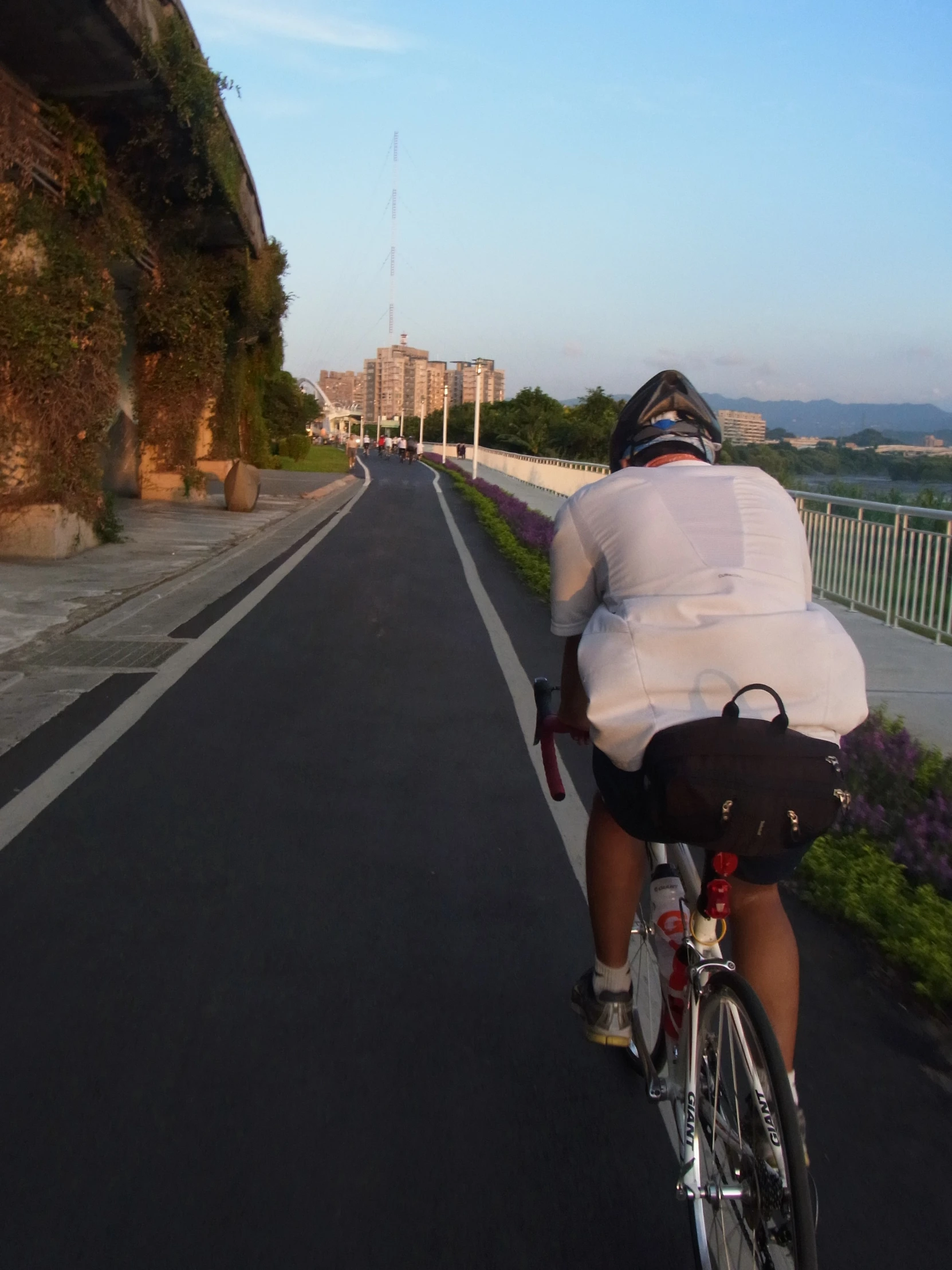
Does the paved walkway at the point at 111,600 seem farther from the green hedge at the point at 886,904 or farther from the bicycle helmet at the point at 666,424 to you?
the bicycle helmet at the point at 666,424

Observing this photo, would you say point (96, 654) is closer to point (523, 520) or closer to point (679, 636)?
point (679, 636)

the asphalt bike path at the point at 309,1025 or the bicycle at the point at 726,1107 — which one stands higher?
the bicycle at the point at 726,1107

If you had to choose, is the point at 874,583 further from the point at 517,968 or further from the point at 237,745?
the point at 517,968

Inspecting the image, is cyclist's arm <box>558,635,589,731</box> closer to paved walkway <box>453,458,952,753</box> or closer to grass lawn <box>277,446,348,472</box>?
paved walkway <box>453,458,952,753</box>

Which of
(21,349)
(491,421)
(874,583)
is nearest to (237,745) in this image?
(874,583)

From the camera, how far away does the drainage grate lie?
348 inches

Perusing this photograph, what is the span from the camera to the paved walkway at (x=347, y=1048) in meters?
2.69

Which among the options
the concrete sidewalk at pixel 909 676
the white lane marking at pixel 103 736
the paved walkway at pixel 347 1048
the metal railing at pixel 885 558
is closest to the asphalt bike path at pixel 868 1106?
the paved walkway at pixel 347 1048

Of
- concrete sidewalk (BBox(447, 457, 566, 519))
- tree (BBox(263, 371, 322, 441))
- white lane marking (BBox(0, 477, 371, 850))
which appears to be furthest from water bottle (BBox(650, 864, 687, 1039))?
tree (BBox(263, 371, 322, 441))

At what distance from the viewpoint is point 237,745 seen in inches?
265

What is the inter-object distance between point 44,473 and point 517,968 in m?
12.2

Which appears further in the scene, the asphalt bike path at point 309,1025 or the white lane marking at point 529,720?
the white lane marking at point 529,720

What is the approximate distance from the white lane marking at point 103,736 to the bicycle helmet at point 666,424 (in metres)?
3.40

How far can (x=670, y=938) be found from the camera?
9.39ft
